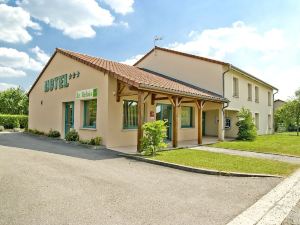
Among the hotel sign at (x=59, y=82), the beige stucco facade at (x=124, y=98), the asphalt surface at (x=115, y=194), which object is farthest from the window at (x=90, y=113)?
the asphalt surface at (x=115, y=194)

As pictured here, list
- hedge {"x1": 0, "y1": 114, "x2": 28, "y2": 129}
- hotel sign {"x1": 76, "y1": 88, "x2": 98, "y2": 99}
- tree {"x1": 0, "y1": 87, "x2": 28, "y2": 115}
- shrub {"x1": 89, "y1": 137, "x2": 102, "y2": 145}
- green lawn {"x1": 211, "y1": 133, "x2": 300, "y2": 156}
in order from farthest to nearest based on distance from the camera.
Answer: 1. tree {"x1": 0, "y1": 87, "x2": 28, "y2": 115}
2. hedge {"x1": 0, "y1": 114, "x2": 28, "y2": 129}
3. hotel sign {"x1": 76, "y1": 88, "x2": 98, "y2": 99}
4. green lawn {"x1": 211, "y1": 133, "x2": 300, "y2": 156}
5. shrub {"x1": 89, "y1": 137, "x2": 102, "y2": 145}

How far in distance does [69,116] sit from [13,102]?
43.7 metres

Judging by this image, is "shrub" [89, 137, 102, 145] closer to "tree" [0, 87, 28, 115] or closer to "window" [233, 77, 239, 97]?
"window" [233, 77, 239, 97]

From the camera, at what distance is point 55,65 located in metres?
17.7

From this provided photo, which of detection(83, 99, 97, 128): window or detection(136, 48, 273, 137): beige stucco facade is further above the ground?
detection(136, 48, 273, 137): beige stucco facade

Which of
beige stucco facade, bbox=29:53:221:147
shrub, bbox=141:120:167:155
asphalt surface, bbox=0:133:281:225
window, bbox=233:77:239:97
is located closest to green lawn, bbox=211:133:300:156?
beige stucco facade, bbox=29:53:221:147

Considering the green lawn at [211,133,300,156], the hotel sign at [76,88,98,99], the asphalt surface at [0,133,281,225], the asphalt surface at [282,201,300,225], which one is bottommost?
the asphalt surface at [282,201,300,225]

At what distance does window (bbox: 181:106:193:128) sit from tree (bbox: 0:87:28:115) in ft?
135

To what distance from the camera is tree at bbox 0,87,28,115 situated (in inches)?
2019

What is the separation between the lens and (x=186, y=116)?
17.9 meters

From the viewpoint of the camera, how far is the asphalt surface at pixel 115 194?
4.19m

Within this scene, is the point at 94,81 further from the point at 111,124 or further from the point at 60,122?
the point at 60,122

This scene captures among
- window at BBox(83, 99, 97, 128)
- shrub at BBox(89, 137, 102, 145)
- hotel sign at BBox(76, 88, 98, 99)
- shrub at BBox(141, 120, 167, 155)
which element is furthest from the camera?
window at BBox(83, 99, 97, 128)

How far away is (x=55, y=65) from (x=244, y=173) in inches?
568
